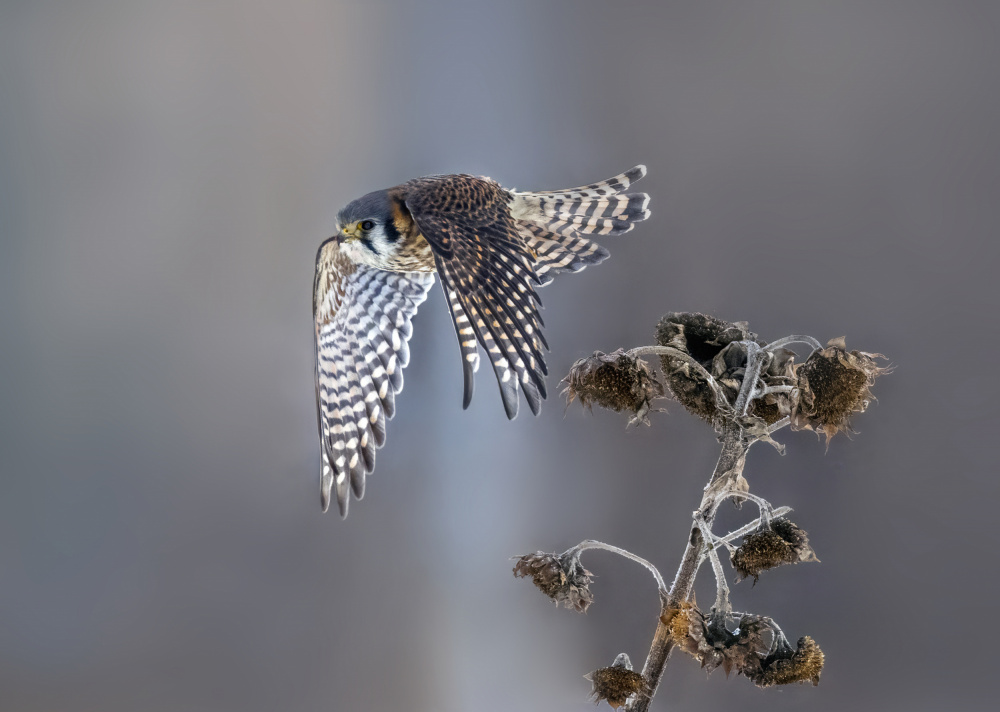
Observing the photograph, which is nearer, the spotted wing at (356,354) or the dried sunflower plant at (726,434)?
the dried sunflower plant at (726,434)

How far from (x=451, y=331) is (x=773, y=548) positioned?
0.66 meters

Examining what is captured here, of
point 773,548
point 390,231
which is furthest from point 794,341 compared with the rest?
point 390,231

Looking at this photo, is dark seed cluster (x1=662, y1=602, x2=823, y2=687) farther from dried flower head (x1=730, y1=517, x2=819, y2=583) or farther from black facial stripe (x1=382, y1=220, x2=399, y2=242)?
black facial stripe (x1=382, y1=220, x2=399, y2=242)

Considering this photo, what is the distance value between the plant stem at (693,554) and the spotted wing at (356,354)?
0.37 meters

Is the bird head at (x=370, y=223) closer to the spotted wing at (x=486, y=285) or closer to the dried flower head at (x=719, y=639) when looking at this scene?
the spotted wing at (x=486, y=285)

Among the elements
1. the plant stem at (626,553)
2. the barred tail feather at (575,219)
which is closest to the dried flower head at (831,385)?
the plant stem at (626,553)

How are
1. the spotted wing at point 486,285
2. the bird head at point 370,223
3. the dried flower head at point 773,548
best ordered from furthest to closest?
the bird head at point 370,223, the spotted wing at point 486,285, the dried flower head at point 773,548

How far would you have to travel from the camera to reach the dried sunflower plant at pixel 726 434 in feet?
1.71

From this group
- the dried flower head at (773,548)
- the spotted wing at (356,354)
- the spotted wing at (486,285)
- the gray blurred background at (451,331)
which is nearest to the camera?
the dried flower head at (773,548)

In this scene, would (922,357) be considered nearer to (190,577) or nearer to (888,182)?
(888,182)

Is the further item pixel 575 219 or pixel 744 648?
pixel 575 219

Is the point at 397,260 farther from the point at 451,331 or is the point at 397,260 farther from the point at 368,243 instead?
the point at 451,331

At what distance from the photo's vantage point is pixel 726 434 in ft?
1.85

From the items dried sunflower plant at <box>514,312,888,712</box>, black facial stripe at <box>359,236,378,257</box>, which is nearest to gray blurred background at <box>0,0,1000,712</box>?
black facial stripe at <box>359,236,378,257</box>
